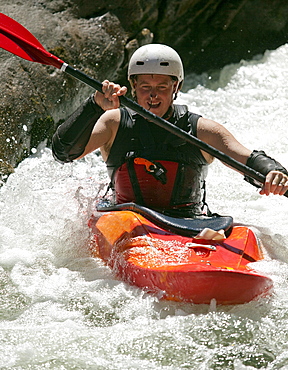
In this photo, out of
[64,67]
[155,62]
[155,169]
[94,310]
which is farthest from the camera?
[155,62]

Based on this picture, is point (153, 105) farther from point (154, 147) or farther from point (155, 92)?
point (154, 147)

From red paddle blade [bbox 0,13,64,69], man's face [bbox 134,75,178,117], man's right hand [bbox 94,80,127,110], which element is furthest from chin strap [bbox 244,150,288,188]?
red paddle blade [bbox 0,13,64,69]

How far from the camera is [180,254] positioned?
3.25m

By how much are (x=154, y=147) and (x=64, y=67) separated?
75 centimetres

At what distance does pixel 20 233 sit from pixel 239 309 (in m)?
1.91

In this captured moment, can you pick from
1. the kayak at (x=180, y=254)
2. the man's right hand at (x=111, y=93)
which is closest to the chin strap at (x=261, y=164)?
the kayak at (x=180, y=254)

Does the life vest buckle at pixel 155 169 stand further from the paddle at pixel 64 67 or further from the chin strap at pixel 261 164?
the chin strap at pixel 261 164

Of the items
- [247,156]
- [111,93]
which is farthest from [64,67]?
[247,156]

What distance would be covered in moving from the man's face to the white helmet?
0.05 meters

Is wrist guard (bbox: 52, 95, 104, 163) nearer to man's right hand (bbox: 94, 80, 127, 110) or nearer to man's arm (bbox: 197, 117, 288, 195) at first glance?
man's right hand (bbox: 94, 80, 127, 110)

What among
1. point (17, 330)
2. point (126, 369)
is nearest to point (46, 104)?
point (17, 330)

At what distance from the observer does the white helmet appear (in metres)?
3.80

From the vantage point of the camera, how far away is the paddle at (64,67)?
342 centimetres

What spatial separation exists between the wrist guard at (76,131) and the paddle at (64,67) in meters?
0.15
